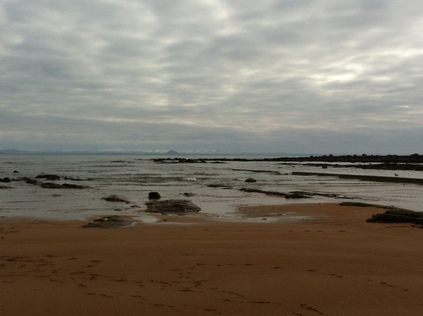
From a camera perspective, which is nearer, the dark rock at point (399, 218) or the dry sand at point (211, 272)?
the dry sand at point (211, 272)

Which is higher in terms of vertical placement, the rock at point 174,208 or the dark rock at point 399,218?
the dark rock at point 399,218

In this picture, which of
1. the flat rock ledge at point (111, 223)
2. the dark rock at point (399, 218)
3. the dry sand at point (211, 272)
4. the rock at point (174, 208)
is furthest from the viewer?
the rock at point (174, 208)

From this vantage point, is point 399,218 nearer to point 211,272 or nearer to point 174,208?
point 211,272

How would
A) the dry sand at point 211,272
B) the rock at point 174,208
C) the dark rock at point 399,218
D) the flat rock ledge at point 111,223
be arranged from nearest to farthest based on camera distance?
the dry sand at point 211,272, the dark rock at point 399,218, the flat rock ledge at point 111,223, the rock at point 174,208

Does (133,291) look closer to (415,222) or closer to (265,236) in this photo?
(265,236)

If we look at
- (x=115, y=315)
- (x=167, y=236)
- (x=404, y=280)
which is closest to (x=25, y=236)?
(x=167, y=236)


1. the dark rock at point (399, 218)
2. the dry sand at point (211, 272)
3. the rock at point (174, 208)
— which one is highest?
the dark rock at point (399, 218)

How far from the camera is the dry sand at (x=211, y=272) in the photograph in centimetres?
490

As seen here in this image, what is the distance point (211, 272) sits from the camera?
6277mm

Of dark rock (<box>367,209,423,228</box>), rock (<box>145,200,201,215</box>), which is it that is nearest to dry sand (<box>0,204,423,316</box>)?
dark rock (<box>367,209,423,228</box>)

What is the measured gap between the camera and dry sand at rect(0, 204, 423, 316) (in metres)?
4.90

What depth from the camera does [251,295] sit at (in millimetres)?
5270

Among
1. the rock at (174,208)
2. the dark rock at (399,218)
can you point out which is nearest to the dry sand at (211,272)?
the dark rock at (399,218)

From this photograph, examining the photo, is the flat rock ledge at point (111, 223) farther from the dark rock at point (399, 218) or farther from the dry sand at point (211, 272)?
the dark rock at point (399, 218)
